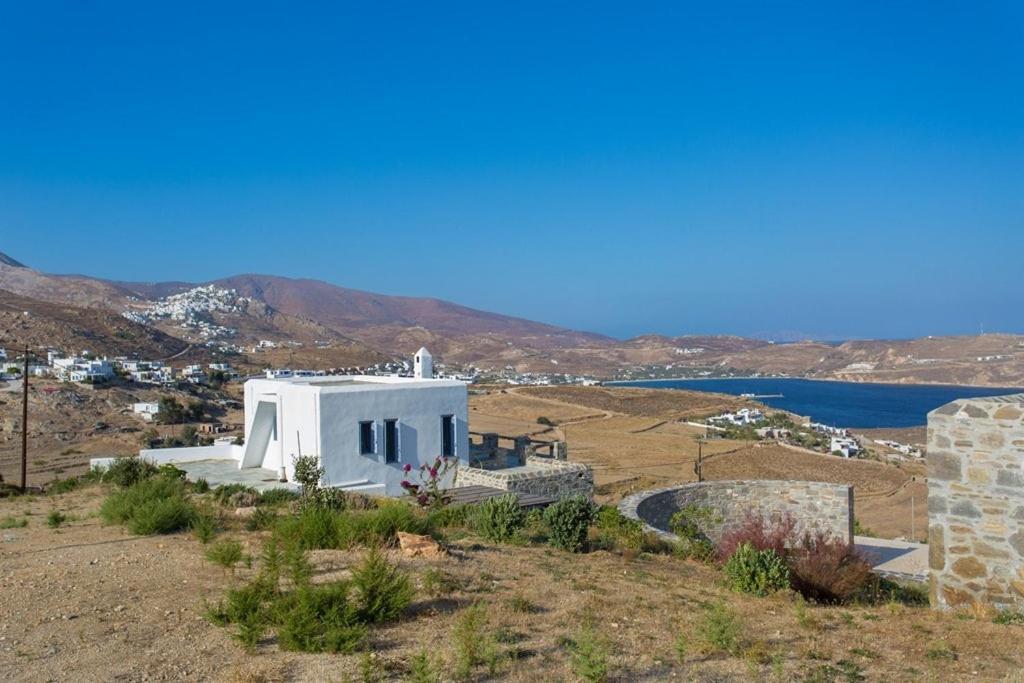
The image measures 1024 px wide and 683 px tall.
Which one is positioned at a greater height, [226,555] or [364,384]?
[364,384]

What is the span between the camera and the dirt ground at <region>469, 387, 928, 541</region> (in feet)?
90.4

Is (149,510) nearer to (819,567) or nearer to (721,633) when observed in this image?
(721,633)

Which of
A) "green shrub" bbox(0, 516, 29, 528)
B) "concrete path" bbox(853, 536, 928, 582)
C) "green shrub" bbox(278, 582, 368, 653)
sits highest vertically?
"green shrub" bbox(278, 582, 368, 653)

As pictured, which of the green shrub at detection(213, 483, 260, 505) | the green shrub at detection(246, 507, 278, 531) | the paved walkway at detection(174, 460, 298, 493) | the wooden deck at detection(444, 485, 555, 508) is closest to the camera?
the green shrub at detection(246, 507, 278, 531)

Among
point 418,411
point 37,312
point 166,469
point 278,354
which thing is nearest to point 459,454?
point 418,411

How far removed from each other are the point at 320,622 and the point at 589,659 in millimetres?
2198

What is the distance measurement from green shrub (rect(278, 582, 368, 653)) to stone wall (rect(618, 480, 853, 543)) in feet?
29.3

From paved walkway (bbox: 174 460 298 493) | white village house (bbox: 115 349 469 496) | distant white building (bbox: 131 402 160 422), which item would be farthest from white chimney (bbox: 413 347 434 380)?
distant white building (bbox: 131 402 160 422)

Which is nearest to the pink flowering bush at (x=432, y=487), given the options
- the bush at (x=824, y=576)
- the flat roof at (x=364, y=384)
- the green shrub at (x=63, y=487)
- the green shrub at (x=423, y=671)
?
the flat roof at (x=364, y=384)

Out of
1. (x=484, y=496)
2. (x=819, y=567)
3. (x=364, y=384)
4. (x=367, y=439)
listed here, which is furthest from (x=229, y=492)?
(x=819, y=567)

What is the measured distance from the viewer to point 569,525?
1128cm

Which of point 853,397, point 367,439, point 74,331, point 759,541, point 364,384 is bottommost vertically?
point 853,397

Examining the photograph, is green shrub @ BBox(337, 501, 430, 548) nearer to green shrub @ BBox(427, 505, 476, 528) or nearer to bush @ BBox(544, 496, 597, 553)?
green shrub @ BBox(427, 505, 476, 528)

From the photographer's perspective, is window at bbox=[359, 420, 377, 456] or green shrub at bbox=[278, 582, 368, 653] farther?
window at bbox=[359, 420, 377, 456]
